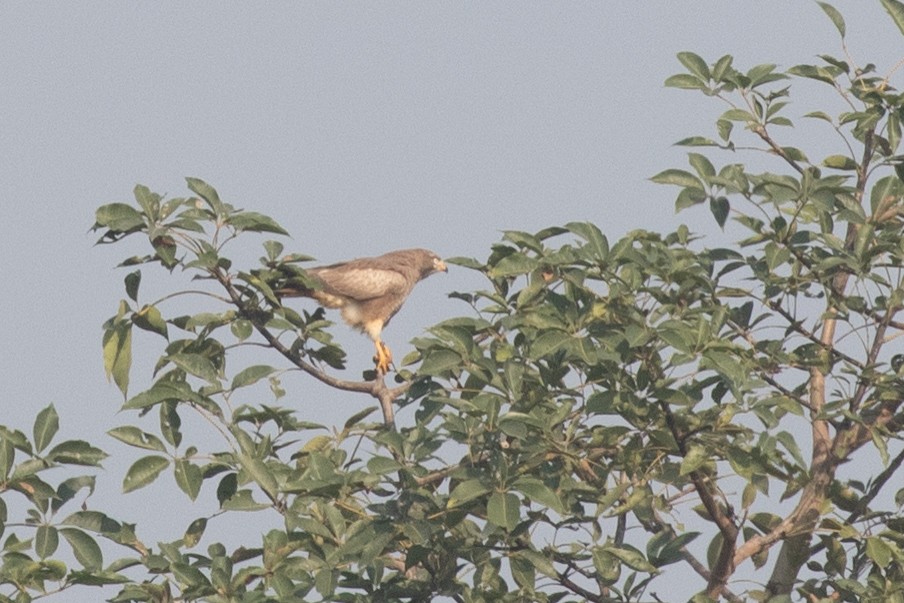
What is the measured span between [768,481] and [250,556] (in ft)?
8.47

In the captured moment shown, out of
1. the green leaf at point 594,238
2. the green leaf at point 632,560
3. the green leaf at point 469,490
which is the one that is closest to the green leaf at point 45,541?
the green leaf at point 469,490

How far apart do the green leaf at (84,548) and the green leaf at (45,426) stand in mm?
401

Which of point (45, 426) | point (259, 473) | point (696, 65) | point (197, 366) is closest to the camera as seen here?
point (45, 426)

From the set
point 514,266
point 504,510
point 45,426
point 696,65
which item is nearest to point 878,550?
point 504,510

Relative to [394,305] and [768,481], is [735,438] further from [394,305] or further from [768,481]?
[394,305]

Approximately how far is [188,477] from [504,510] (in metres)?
1.38

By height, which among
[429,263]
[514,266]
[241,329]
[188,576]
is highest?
[429,263]

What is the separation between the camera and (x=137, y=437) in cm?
667

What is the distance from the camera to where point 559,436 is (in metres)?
7.08

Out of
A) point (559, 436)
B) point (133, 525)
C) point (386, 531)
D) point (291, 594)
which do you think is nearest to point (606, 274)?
point (559, 436)

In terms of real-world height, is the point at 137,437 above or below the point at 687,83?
below

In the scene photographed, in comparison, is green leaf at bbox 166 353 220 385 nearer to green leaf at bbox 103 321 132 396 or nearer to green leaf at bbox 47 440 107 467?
green leaf at bbox 103 321 132 396

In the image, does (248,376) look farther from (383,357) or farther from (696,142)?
(383,357)

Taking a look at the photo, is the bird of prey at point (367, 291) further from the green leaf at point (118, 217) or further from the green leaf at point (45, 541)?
the green leaf at point (45, 541)
